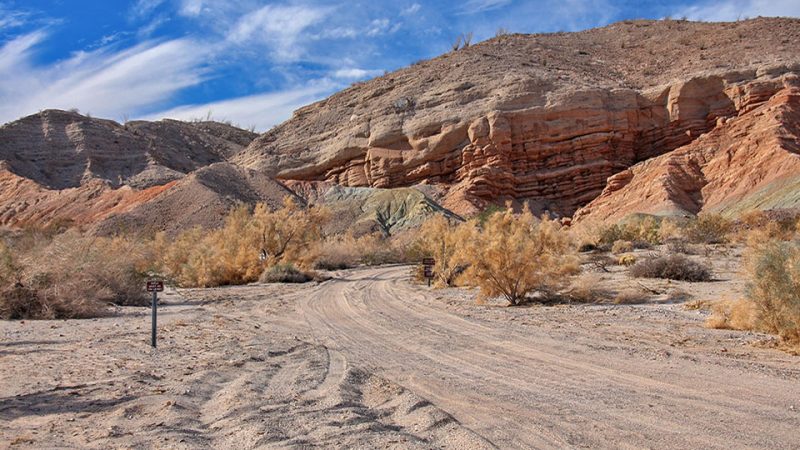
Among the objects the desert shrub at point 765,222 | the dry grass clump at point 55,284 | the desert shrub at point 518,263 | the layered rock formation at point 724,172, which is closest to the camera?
the dry grass clump at point 55,284

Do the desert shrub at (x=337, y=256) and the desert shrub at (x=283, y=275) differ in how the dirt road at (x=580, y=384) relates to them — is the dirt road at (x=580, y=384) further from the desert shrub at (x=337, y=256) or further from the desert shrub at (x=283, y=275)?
the desert shrub at (x=337, y=256)

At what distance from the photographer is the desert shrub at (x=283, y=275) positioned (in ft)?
90.2

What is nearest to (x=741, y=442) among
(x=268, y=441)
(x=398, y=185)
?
(x=268, y=441)

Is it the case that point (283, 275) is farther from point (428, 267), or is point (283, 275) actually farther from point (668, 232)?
point (668, 232)

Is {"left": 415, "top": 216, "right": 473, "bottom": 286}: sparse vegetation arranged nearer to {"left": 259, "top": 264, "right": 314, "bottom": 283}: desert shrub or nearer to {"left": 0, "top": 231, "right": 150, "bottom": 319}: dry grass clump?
{"left": 259, "top": 264, "right": 314, "bottom": 283}: desert shrub

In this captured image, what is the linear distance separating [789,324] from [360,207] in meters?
56.9

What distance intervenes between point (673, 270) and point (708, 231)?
53.0 feet

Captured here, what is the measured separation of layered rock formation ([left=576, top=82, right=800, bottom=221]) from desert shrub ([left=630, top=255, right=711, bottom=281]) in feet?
95.6

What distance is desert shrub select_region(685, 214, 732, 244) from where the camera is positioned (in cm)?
3272

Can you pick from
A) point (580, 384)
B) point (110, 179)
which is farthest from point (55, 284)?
point (110, 179)

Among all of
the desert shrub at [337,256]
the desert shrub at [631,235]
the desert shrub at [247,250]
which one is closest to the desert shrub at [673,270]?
the desert shrub at [631,235]

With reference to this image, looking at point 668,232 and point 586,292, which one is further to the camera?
point 668,232

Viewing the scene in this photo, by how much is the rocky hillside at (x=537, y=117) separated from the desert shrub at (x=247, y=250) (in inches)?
1191

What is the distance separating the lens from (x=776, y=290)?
9938mm
